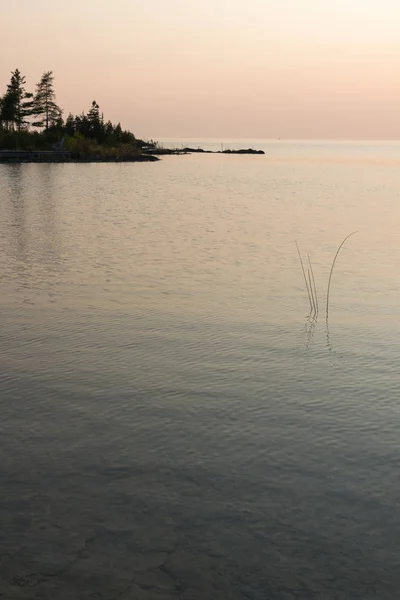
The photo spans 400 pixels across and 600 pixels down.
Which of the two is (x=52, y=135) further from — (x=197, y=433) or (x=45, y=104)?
(x=197, y=433)

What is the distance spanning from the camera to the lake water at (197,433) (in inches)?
248

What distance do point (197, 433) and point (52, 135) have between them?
11633cm

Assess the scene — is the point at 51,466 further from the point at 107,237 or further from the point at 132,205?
the point at 132,205

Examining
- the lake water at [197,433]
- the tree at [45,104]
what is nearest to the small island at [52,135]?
the tree at [45,104]

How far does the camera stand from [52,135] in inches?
4653

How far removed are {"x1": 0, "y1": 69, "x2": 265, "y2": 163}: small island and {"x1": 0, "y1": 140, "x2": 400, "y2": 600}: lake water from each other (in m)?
91.2

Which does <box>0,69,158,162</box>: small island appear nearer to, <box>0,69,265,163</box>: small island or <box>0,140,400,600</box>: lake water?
<box>0,69,265,163</box>: small island

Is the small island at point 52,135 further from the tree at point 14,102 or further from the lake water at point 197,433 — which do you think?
the lake water at point 197,433

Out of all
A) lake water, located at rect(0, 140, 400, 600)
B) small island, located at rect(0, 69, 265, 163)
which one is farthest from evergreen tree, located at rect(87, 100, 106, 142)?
lake water, located at rect(0, 140, 400, 600)

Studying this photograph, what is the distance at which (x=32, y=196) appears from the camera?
49781 millimetres

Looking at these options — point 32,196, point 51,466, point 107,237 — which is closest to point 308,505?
point 51,466

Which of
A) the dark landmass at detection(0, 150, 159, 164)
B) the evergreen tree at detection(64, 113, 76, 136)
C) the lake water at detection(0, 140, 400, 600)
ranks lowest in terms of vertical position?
the lake water at detection(0, 140, 400, 600)

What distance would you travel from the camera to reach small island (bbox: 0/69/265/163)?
109438 mm

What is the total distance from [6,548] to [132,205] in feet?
139
